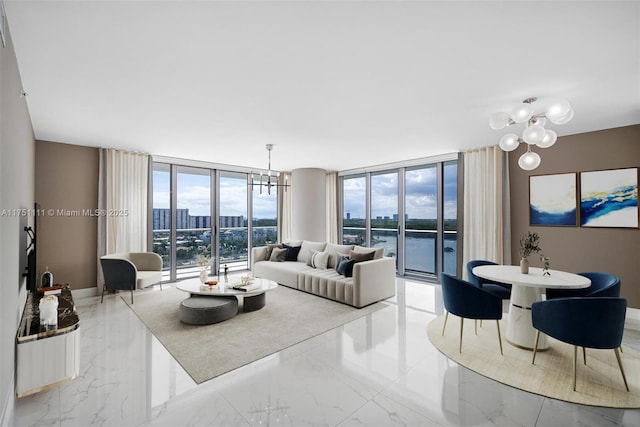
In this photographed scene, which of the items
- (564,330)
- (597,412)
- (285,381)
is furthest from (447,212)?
(285,381)

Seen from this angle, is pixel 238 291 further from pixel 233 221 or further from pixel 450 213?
pixel 450 213

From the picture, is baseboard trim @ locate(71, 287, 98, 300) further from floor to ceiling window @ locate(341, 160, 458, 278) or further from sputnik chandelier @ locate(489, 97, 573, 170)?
sputnik chandelier @ locate(489, 97, 573, 170)

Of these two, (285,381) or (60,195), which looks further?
(60,195)

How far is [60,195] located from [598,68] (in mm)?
6922

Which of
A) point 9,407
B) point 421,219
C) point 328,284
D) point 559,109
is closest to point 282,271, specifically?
point 328,284

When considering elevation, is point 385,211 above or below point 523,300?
above

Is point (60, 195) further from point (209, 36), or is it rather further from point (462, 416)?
point (462, 416)

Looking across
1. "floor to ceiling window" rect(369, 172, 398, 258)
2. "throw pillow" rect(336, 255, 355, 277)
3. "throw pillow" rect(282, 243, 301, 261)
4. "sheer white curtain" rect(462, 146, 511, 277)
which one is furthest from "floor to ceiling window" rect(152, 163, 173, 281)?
"sheer white curtain" rect(462, 146, 511, 277)

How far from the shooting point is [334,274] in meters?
4.91

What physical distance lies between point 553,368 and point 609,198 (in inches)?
110

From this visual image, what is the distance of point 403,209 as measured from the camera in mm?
6430

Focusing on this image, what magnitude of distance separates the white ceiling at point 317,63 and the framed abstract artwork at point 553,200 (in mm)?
794

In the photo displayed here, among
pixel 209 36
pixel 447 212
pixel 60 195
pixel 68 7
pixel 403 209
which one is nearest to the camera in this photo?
pixel 68 7

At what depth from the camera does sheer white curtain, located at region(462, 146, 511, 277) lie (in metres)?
4.71
